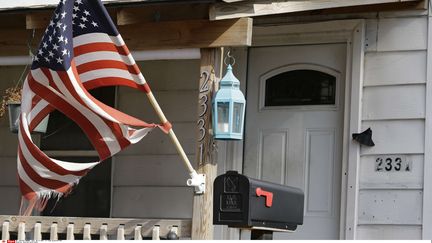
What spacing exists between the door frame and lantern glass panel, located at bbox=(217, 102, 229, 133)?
1221 mm

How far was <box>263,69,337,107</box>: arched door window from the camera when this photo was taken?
28.0ft

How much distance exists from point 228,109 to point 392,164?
148 cm

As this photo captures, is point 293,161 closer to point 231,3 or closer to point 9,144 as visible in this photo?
point 231,3

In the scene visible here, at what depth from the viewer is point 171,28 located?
8.00 meters

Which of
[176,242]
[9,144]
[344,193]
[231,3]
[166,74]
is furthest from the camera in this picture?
[9,144]

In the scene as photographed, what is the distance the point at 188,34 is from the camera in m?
7.90

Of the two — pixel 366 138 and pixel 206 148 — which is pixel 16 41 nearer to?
pixel 206 148

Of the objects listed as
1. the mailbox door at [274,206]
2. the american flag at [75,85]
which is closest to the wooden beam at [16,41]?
the american flag at [75,85]

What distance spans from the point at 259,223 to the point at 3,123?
497 centimetres

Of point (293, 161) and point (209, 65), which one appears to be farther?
point (293, 161)

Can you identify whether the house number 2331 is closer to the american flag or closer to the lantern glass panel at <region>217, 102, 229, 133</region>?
the lantern glass panel at <region>217, 102, 229, 133</region>

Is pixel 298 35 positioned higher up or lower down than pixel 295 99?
higher up

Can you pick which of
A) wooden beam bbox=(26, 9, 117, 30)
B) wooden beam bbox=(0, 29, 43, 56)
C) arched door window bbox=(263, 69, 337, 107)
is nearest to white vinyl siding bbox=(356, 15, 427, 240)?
arched door window bbox=(263, 69, 337, 107)

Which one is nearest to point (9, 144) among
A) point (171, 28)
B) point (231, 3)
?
point (171, 28)
